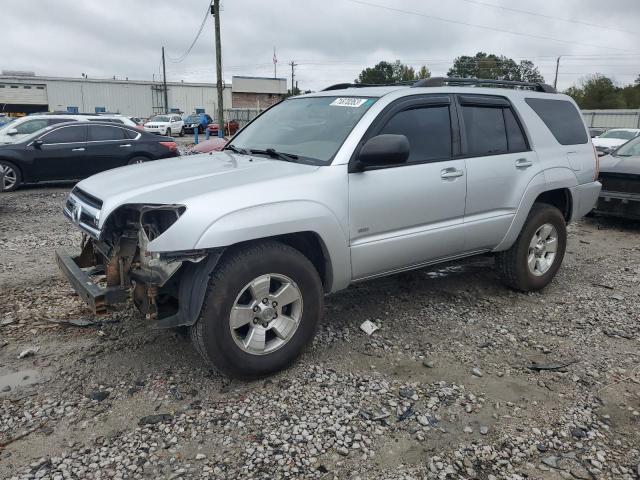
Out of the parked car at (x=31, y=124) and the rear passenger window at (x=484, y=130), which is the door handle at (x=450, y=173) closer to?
the rear passenger window at (x=484, y=130)

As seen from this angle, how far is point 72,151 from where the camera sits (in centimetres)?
1102

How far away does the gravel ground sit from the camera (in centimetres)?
267

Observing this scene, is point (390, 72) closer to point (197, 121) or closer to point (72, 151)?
point (197, 121)

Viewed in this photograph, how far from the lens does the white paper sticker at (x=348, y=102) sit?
3.96 m

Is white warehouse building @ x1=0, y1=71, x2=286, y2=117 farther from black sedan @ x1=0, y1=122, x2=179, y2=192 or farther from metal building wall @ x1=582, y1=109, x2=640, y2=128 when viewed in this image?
black sedan @ x1=0, y1=122, x2=179, y2=192

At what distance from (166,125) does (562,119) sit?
3212cm

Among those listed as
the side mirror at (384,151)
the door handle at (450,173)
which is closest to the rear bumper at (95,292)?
the side mirror at (384,151)

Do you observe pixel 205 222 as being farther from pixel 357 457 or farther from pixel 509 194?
pixel 509 194

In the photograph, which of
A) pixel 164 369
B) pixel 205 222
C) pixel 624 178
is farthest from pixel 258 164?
pixel 624 178

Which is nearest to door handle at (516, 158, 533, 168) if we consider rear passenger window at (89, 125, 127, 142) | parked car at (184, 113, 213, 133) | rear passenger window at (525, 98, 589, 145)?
rear passenger window at (525, 98, 589, 145)

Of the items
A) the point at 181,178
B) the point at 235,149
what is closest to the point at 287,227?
the point at 181,178

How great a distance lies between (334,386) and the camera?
3.36m

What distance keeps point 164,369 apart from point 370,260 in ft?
5.24

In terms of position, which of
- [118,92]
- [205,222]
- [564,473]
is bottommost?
[564,473]
